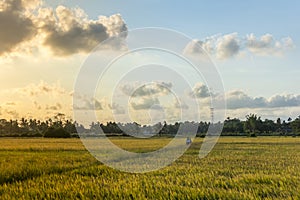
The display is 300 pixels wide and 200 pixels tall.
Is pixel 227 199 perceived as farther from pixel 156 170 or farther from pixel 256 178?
pixel 156 170

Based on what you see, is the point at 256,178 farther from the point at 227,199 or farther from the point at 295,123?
the point at 295,123

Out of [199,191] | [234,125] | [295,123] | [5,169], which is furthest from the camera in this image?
[234,125]

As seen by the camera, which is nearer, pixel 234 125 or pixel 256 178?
pixel 256 178

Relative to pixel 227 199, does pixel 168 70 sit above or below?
above

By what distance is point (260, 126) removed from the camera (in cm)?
9181

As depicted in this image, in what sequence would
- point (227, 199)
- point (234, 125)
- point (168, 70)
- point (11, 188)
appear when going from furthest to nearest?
point (234, 125), point (168, 70), point (11, 188), point (227, 199)

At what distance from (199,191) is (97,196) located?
173 centimetres

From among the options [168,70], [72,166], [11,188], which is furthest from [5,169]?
[168,70]

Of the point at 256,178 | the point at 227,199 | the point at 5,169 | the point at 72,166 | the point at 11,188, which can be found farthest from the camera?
the point at 72,166

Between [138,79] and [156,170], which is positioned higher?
[138,79]

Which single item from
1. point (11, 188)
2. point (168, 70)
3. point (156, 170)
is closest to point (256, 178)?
point (156, 170)

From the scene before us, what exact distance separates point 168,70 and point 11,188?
28.9 feet

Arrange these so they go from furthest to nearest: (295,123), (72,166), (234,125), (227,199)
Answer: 1. (234,125)
2. (295,123)
3. (72,166)
4. (227,199)

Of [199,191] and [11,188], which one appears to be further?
[11,188]
